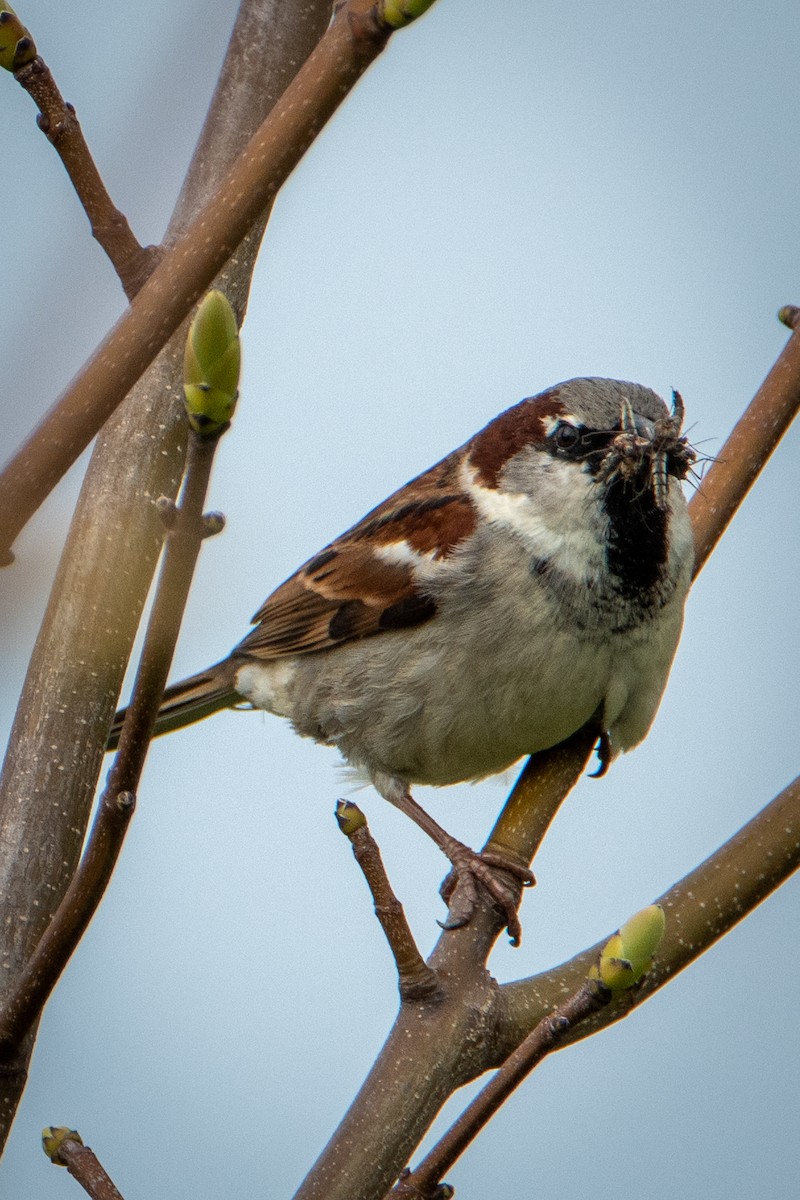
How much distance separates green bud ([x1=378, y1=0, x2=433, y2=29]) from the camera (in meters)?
1.23

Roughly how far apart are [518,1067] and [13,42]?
118cm

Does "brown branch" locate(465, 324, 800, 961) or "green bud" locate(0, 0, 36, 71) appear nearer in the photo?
"green bud" locate(0, 0, 36, 71)

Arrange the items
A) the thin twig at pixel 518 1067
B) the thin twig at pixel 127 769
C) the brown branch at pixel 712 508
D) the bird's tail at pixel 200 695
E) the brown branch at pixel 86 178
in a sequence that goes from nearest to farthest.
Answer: the thin twig at pixel 127 769 → the thin twig at pixel 518 1067 → the brown branch at pixel 86 178 → the brown branch at pixel 712 508 → the bird's tail at pixel 200 695

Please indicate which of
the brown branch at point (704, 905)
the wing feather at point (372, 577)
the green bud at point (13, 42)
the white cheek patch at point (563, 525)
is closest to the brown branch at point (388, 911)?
the brown branch at point (704, 905)

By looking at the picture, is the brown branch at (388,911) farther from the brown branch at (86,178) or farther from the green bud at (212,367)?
the brown branch at (86,178)

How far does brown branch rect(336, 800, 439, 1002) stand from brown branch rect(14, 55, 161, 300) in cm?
88

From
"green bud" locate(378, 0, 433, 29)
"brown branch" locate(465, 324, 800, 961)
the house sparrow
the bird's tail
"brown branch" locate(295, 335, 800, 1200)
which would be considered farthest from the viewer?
the bird's tail

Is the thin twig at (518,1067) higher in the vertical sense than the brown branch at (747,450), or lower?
lower

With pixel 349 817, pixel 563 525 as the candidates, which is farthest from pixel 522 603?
pixel 349 817

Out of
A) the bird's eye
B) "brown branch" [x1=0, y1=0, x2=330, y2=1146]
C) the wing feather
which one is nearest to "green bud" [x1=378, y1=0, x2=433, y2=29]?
"brown branch" [x1=0, y1=0, x2=330, y2=1146]

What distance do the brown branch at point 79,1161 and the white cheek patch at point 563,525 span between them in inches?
66.8

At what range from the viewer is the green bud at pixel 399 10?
1233mm

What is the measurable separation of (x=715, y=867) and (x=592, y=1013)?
2.61 ft

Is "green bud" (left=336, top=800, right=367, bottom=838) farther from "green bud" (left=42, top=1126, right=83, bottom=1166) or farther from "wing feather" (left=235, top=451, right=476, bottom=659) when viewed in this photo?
"wing feather" (left=235, top=451, right=476, bottom=659)
